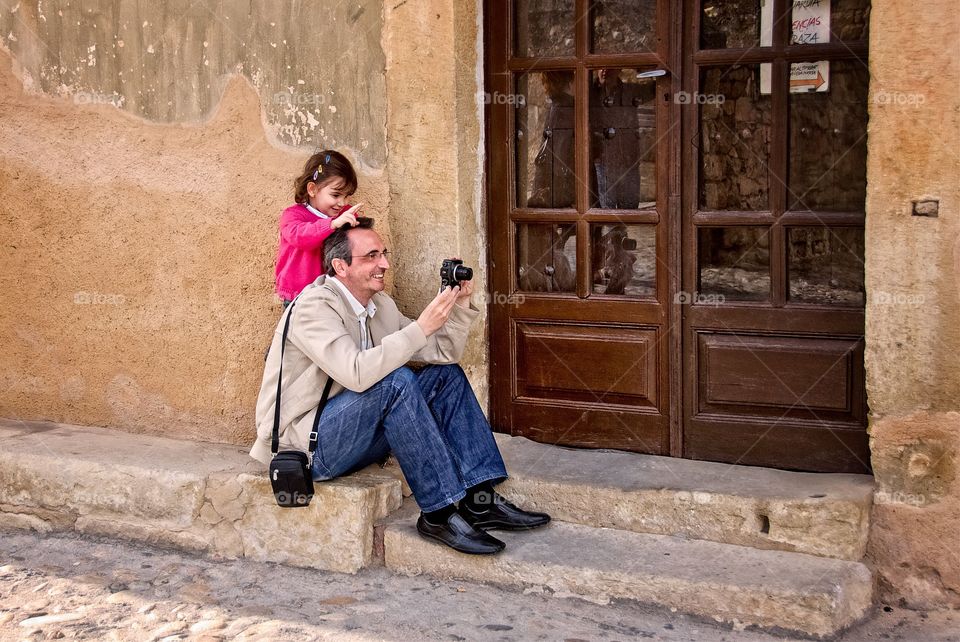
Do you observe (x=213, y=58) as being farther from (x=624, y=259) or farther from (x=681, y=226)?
(x=681, y=226)

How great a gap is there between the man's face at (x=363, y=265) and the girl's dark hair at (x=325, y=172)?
1.14ft

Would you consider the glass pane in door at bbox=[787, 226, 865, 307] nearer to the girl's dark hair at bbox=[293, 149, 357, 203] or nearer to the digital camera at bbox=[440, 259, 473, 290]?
the digital camera at bbox=[440, 259, 473, 290]

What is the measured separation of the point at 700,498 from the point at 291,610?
1.42m

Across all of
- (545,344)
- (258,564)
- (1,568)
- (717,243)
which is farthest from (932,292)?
(1,568)

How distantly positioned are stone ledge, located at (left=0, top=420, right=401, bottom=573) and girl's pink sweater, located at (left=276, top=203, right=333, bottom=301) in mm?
710

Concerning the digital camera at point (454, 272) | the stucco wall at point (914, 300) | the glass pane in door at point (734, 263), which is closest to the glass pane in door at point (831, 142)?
the glass pane in door at point (734, 263)

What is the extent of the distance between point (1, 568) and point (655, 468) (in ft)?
7.97

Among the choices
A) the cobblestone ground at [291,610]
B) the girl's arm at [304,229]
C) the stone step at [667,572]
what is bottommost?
the cobblestone ground at [291,610]

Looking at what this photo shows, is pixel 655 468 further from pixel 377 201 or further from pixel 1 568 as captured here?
pixel 1 568

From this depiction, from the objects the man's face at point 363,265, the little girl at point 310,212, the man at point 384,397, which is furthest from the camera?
the little girl at point 310,212

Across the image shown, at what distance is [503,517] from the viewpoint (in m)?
4.14

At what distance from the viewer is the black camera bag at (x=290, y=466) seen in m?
4.05

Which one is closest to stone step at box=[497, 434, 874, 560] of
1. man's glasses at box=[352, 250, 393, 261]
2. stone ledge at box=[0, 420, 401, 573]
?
stone ledge at box=[0, 420, 401, 573]

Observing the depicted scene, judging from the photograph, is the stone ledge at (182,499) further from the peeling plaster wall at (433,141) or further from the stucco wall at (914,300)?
the stucco wall at (914,300)
